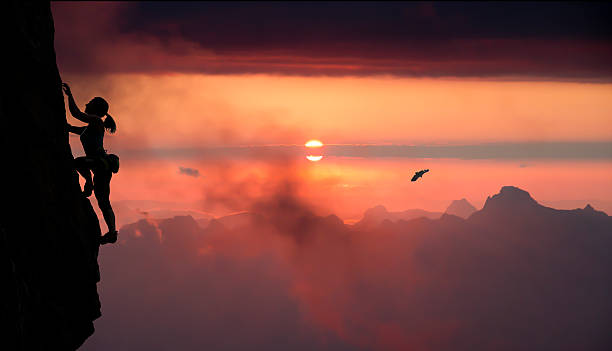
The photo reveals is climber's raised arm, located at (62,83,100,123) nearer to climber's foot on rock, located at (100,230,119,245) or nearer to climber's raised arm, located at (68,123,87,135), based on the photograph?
climber's raised arm, located at (68,123,87,135)

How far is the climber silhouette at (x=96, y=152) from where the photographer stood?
79.6ft

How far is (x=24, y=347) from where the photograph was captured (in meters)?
20.3

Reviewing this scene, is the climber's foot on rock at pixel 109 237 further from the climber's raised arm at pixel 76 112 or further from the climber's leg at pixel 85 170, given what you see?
the climber's raised arm at pixel 76 112

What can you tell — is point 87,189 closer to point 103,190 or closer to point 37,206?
point 103,190

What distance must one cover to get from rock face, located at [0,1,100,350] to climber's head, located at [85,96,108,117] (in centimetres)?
109

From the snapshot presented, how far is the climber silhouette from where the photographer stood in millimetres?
24266

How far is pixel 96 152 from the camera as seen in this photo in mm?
24500

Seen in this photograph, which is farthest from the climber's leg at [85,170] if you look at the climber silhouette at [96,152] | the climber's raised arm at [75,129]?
the climber's raised arm at [75,129]

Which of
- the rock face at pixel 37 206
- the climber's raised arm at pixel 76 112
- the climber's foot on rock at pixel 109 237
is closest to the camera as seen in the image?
the rock face at pixel 37 206

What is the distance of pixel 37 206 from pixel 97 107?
496 centimetres

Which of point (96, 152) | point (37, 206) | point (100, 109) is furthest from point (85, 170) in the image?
point (37, 206)

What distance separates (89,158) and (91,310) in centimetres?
575

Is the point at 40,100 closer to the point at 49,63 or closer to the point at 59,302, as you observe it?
the point at 49,63

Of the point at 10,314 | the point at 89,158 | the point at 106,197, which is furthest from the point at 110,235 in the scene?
the point at 10,314
